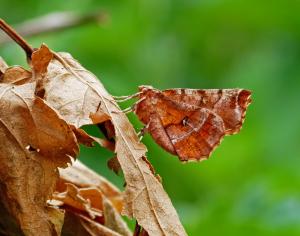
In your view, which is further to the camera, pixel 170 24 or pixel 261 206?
pixel 170 24

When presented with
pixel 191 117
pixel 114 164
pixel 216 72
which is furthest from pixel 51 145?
pixel 216 72

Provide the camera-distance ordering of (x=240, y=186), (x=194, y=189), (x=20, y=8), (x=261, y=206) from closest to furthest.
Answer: (x=261, y=206)
(x=240, y=186)
(x=194, y=189)
(x=20, y=8)

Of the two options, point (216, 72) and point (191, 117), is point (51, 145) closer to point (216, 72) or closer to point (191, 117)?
point (191, 117)

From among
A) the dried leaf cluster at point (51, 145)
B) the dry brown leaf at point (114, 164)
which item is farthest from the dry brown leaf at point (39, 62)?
the dry brown leaf at point (114, 164)

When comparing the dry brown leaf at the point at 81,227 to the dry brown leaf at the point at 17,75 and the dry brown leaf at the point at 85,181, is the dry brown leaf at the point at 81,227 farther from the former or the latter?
the dry brown leaf at the point at 17,75

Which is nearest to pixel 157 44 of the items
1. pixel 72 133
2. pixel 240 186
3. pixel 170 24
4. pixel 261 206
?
pixel 170 24

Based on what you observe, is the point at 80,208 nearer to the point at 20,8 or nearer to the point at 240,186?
the point at 240,186

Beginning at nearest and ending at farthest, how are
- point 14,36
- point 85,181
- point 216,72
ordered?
point 14,36, point 85,181, point 216,72
